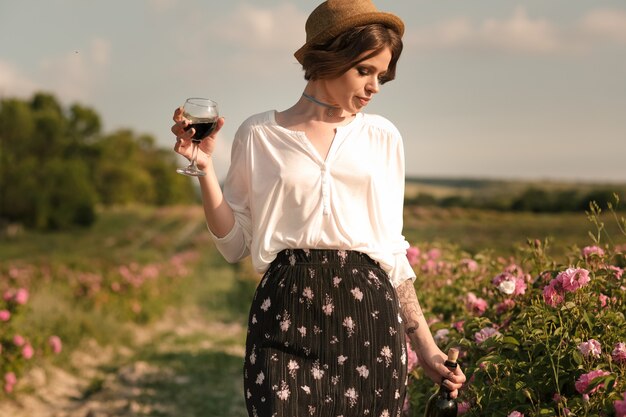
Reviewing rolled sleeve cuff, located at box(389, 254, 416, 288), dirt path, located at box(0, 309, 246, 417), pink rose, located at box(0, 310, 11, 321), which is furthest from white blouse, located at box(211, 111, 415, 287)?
pink rose, located at box(0, 310, 11, 321)

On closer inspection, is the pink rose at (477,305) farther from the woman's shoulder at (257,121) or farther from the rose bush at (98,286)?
the rose bush at (98,286)

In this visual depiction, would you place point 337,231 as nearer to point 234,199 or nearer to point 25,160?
point 234,199

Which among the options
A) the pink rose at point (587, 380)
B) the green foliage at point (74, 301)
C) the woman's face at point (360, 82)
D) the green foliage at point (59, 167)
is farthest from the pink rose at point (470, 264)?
the green foliage at point (59, 167)

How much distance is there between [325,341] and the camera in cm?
270

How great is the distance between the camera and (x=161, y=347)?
33.4ft

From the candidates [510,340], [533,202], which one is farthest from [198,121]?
[533,202]

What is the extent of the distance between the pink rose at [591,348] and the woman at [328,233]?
541 millimetres

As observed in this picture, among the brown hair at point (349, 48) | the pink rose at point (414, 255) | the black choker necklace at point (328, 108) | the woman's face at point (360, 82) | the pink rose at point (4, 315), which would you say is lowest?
the pink rose at point (4, 315)

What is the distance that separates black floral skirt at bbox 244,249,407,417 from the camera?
2.65 meters

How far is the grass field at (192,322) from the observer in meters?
7.35

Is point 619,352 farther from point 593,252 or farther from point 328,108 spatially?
point 328,108

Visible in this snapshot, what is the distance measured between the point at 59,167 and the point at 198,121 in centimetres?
4193

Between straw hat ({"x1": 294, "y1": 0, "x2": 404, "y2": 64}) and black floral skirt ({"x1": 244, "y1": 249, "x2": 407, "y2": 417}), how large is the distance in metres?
0.72

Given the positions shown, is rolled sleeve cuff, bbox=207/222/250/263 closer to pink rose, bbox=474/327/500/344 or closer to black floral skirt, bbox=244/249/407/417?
black floral skirt, bbox=244/249/407/417
